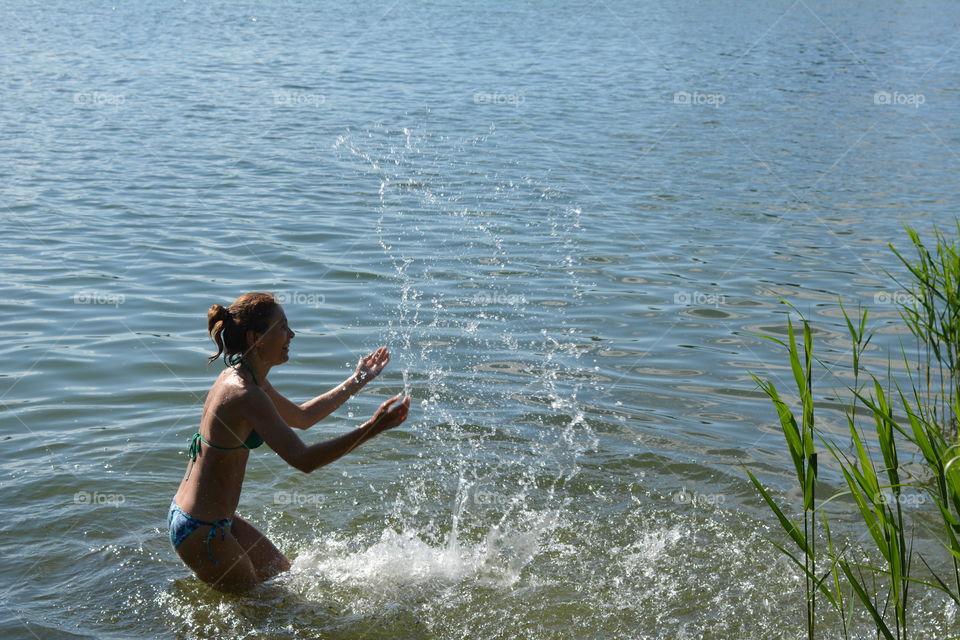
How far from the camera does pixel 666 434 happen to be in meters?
6.68

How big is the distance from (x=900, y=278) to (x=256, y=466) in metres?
6.14

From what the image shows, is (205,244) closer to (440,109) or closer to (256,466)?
(256,466)

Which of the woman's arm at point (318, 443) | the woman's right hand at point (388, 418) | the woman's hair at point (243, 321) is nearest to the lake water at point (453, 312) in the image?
the woman's arm at point (318, 443)

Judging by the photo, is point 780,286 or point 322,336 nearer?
point 322,336

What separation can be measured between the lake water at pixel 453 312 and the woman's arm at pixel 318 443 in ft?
2.90

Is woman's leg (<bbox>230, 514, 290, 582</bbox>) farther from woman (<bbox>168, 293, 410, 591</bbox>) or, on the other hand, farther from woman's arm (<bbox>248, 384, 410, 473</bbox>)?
woman's arm (<bbox>248, 384, 410, 473</bbox>)

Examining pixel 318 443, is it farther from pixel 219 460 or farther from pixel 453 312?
pixel 453 312

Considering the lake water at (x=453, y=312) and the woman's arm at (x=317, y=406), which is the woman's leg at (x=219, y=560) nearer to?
the lake water at (x=453, y=312)

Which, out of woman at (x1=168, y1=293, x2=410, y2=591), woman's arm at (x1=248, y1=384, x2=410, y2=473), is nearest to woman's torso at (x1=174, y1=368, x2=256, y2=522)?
woman at (x1=168, y1=293, x2=410, y2=591)

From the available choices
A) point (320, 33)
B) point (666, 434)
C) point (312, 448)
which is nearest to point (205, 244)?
point (666, 434)

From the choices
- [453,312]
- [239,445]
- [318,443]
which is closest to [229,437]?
[239,445]

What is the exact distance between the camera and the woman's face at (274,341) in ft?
15.0

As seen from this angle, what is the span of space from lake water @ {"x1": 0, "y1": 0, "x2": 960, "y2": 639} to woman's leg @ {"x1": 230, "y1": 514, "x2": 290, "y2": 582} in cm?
9

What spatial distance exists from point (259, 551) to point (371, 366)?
1.01 meters
